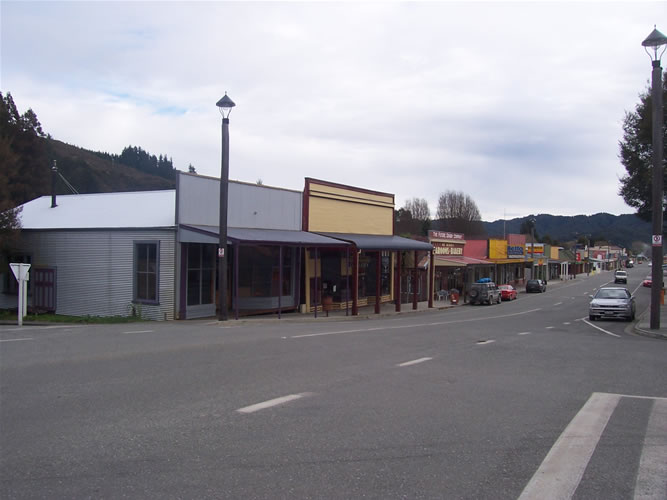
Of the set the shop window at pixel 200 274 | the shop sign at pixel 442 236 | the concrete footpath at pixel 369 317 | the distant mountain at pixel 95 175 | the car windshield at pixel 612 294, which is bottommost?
the concrete footpath at pixel 369 317

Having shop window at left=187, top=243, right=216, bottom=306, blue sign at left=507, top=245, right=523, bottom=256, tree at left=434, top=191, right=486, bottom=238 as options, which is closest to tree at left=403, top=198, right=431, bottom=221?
tree at left=434, top=191, right=486, bottom=238

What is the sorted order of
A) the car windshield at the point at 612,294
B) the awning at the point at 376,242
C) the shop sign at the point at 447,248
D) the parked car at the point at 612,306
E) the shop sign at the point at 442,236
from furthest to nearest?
the shop sign at the point at 447,248, the shop sign at the point at 442,236, the awning at the point at 376,242, the car windshield at the point at 612,294, the parked car at the point at 612,306

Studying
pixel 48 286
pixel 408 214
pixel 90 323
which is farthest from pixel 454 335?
pixel 408 214

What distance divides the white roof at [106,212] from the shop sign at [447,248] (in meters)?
25.9

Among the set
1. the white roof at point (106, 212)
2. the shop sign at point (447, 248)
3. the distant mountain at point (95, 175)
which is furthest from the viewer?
the distant mountain at point (95, 175)

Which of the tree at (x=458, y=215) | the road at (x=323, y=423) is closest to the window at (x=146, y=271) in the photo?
the road at (x=323, y=423)

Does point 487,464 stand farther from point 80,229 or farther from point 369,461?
point 80,229

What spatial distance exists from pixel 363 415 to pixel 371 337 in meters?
9.45

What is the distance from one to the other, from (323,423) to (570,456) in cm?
263

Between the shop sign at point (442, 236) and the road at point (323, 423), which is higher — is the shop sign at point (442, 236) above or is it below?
above

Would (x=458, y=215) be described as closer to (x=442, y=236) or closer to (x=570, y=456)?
(x=442, y=236)

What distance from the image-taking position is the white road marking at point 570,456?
4.90 metres

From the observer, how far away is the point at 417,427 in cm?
669

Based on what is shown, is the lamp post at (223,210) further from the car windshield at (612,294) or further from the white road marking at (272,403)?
the car windshield at (612,294)
